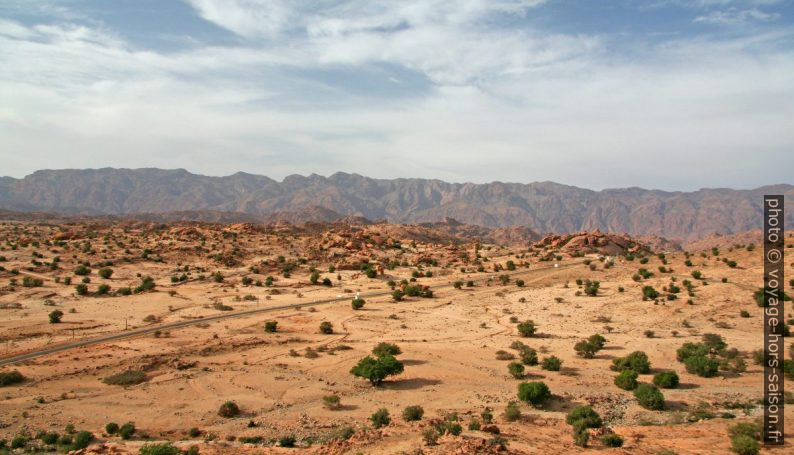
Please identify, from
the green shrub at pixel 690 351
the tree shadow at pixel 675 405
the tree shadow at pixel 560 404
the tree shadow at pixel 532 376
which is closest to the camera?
the tree shadow at pixel 675 405

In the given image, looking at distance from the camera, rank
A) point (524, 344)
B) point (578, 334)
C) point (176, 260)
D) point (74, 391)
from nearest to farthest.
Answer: point (74, 391), point (524, 344), point (578, 334), point (176, 260)

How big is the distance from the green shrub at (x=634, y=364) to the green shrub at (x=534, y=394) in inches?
243

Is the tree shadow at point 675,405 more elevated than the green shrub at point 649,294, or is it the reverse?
the green shrub at point 649,294

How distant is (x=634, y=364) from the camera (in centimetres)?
2433

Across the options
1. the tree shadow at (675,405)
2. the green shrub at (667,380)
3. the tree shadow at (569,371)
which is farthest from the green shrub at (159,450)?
the green shrub at (667,380)

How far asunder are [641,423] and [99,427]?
784 inches

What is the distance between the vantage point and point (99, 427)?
18719mm

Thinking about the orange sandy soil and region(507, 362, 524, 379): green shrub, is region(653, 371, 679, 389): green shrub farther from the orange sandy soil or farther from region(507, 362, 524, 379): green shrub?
region(507, 362, 524, 379): green shrub

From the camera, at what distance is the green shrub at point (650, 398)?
1977cm

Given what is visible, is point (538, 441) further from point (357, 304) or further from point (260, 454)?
point (357, 304)

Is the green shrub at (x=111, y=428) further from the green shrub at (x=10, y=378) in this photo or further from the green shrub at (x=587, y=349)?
the green shrub at (x=587, y=349)

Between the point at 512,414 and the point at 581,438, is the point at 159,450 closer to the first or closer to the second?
the point at 512,414

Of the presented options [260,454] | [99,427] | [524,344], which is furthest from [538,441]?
[99,427]

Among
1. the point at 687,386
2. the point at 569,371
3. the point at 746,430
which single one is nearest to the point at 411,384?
the point at 569,371
